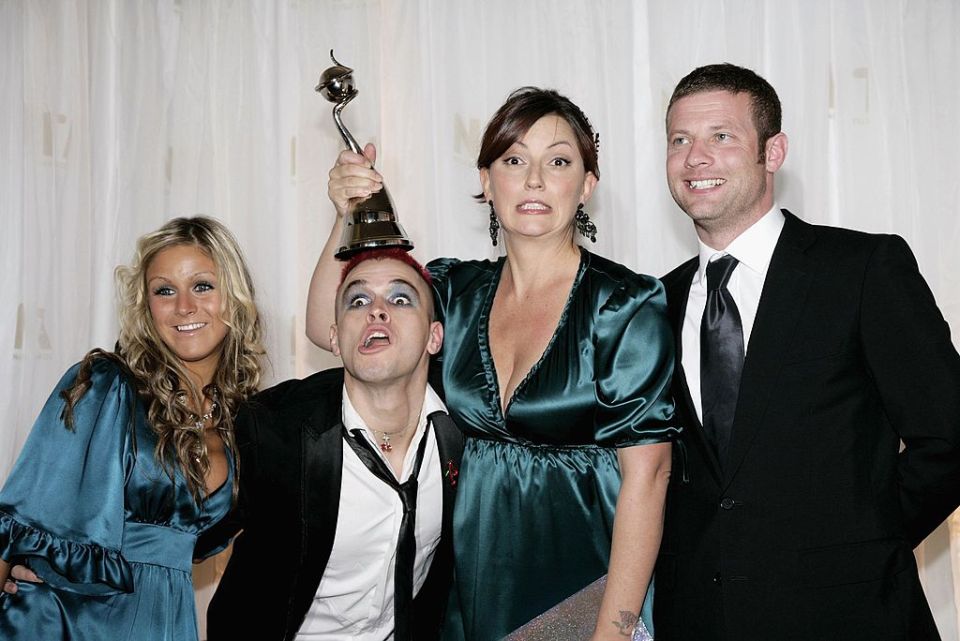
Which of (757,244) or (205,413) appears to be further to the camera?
(205,413)

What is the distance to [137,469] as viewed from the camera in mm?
2232

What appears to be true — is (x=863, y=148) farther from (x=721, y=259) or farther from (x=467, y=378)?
(x=467, y=378)

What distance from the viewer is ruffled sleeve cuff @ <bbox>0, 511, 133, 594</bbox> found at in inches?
83.0

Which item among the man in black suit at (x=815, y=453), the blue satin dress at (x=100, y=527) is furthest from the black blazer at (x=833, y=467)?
the blue satin dress at (x=100, y=527)

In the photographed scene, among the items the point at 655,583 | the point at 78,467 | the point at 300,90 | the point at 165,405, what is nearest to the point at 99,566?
the point at 78,467

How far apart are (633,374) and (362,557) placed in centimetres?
73

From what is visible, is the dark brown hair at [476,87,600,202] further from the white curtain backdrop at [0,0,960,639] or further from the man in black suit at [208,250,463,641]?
the white curtain backdrop at [0,0,960,639]

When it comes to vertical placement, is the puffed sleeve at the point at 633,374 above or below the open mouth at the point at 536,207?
below

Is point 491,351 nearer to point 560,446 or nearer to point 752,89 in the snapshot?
point 560,446

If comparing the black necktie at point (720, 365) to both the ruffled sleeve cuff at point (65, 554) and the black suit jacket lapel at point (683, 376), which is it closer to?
the black suit jacket lapel at point (683, 376)

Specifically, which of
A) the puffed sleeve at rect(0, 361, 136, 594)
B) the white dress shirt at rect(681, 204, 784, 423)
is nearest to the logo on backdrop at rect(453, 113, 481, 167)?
the white dress shirt at rect(681, 204, 784, 423)

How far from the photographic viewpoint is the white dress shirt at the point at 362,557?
217cm

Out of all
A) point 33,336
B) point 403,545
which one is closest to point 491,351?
point 403,545

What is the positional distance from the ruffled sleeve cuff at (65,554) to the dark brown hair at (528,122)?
3.93 feet
